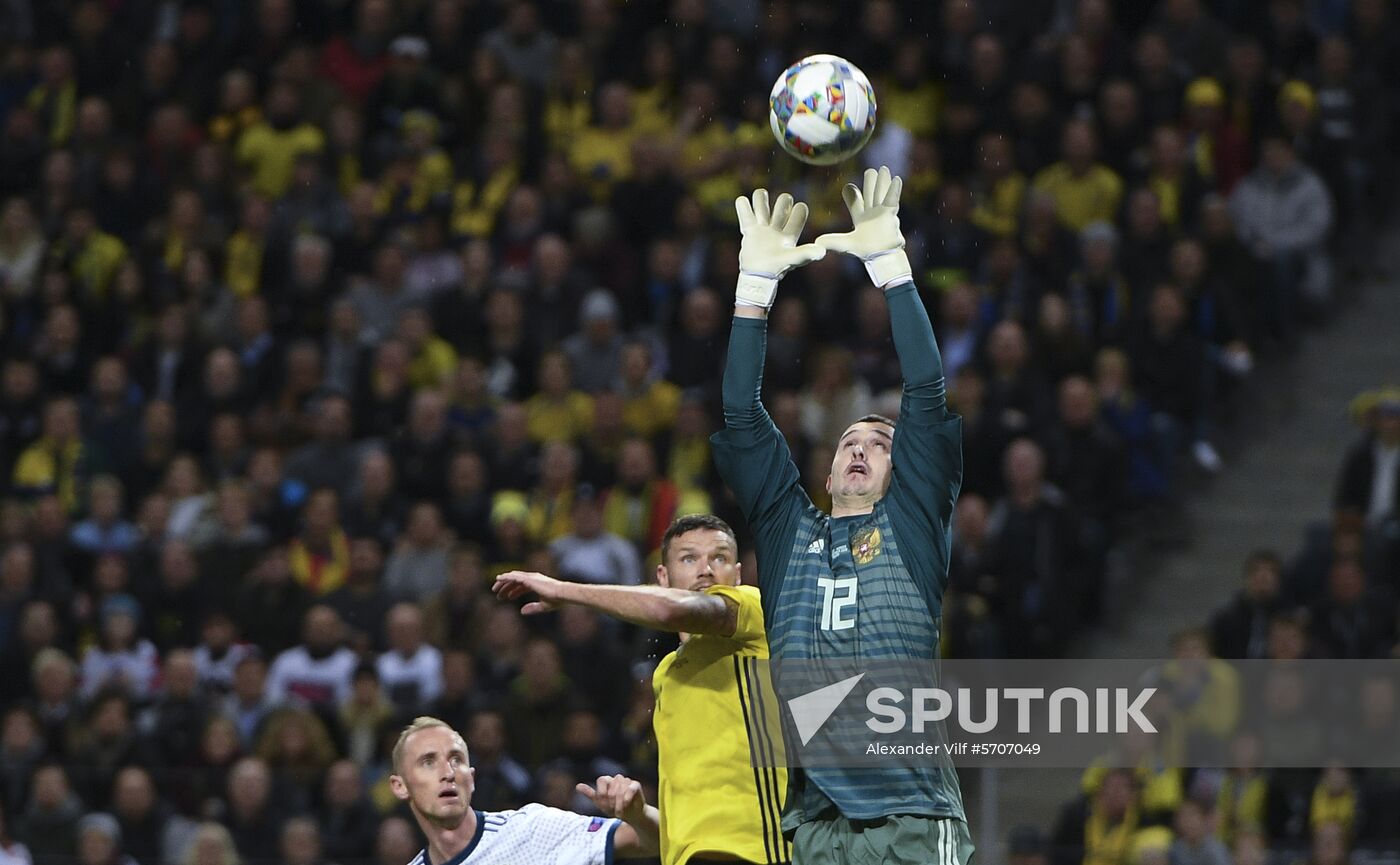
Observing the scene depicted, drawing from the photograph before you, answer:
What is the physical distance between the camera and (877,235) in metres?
7.29

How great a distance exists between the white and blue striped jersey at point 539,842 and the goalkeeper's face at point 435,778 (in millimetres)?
125

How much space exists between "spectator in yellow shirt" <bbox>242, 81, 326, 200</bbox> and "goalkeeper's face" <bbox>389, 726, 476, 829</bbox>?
27.2ft

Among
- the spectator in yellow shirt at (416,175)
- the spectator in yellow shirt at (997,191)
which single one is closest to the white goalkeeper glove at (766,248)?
the spectator in yellow shirt at (997,191)

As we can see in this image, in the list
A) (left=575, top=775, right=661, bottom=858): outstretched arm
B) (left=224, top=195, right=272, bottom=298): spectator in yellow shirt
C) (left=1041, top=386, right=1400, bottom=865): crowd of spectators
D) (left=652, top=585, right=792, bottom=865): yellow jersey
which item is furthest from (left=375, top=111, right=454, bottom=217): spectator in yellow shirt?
(left=652, top=585, right=792, bottom=865): yellow jersey

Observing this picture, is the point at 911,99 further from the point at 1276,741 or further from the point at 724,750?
the point at 724,750

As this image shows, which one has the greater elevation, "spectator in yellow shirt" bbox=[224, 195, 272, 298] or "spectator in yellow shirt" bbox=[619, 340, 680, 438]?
"spectator in yellow shirt" bbox=[224, 195, 272, 298]

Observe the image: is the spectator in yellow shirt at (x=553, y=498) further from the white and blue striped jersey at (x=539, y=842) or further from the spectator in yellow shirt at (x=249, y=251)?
the white and blue striped jersey at (x=539, y=842)

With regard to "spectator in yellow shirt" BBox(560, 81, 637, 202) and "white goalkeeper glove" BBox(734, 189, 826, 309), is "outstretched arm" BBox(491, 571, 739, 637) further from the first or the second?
"spectator in yellow shirt" BBox(560, 81, 637, 202)

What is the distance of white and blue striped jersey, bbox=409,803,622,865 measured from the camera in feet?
26.5

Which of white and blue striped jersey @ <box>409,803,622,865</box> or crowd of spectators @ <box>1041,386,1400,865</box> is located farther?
crowd of spectators @ <box>1041,386,1400,865</box>

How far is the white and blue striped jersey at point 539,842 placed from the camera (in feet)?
26.5

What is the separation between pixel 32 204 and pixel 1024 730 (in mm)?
7857

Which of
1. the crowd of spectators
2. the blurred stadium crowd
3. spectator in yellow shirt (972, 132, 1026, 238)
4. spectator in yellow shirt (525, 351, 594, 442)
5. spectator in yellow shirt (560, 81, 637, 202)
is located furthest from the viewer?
spectator in yellow shirt (560, 81, 637, 202)

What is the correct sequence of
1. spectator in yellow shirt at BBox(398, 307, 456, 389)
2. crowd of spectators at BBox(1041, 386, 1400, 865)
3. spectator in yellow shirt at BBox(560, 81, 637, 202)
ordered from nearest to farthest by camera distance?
1. crowd of spectators at BBox(1041, 386, 1400, 865)
2. spectator in yellow shirt at BBox(398, 307, 456, 389)
3. spectator in yellow shirt at BBox(560, 81, 637, 202)
